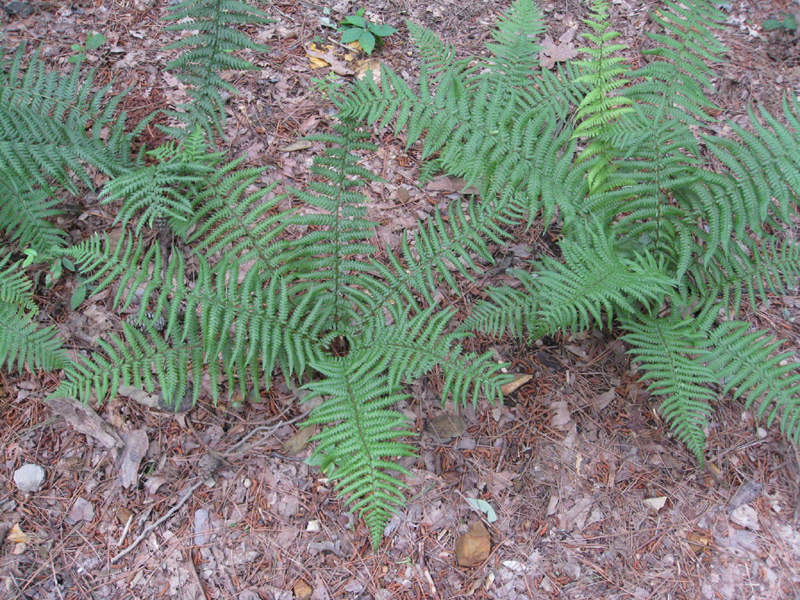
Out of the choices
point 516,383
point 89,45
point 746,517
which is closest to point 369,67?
point 89,45

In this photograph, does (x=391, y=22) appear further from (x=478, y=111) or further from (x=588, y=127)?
(x=588, y=127)

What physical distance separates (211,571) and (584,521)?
175 centimetres

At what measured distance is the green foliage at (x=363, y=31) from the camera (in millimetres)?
3607

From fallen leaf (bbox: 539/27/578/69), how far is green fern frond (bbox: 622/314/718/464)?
2.18m

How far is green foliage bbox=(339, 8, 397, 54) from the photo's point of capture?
11.8 feet

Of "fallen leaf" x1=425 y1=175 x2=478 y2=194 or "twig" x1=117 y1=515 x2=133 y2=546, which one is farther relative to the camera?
"fallen leaf" x1=425 y1=175 x2=478 y2=194

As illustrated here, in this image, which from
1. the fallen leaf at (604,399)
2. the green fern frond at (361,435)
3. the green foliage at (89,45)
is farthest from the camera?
the green foliage at (89,45)

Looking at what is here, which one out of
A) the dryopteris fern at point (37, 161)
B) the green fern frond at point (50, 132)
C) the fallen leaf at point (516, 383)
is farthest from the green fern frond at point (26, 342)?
the fallen leaf at point (516, 383)

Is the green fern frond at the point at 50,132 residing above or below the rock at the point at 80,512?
above

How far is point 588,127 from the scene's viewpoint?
2.63 metres

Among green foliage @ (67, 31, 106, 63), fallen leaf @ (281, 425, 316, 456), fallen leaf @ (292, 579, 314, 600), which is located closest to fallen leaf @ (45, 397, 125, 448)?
fallen leaf @ (281, 425, 316, 456)

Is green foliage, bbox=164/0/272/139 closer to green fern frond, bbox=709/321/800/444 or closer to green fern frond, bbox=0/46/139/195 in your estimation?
green fern frond, bbox=0/46/139/195

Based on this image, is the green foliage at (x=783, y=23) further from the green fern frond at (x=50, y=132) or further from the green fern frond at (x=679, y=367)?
the green fern frond at (x=50, y=132)

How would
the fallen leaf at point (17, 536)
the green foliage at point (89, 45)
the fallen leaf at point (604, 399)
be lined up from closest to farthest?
the fallen leaf at point (17, 536), the fallen leaf at point (604, 399), the green foliage at point (89, 45)
